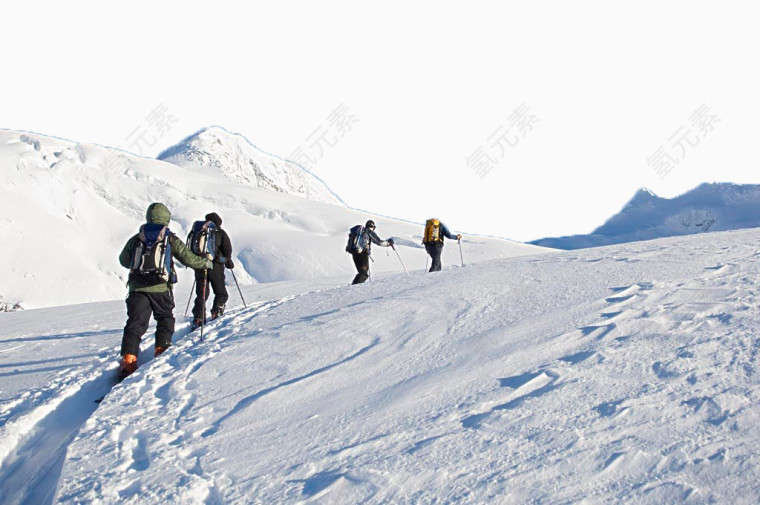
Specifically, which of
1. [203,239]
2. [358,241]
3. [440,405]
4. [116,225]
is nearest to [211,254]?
[203,239]

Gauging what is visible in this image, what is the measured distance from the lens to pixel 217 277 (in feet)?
27.1

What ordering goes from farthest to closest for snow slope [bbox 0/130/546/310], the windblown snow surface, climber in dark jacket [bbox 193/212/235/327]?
snow slope [bbox 0/130/546/310], climber in dark jacket [bbox 193/212/235/327], the windblown snow surface

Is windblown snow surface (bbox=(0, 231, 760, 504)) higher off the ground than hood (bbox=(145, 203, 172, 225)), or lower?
lower

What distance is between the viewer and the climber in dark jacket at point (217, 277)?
7.66m

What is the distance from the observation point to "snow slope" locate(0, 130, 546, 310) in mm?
39844

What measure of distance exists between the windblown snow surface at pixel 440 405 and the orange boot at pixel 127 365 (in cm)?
19

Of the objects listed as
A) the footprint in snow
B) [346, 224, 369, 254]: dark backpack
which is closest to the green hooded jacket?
the footprint in snow

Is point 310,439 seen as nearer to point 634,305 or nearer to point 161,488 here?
point 161,488

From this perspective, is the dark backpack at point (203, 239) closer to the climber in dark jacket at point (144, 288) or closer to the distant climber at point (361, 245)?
the climber in dark jacket at point (144, 288)

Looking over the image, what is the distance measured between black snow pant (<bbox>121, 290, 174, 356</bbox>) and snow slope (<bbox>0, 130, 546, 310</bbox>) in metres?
29.5

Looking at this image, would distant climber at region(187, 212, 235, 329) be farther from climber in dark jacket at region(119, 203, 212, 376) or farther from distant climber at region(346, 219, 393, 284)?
distant climber at region(346, 219, 393, 284)

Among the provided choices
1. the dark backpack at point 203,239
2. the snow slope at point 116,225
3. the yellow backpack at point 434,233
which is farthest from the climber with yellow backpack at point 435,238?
the snow slope at point 116,225

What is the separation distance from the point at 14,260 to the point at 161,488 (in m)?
45.8

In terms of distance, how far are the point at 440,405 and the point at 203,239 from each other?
17.6 feet
